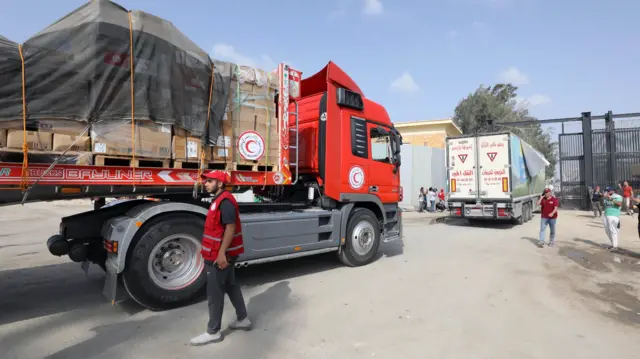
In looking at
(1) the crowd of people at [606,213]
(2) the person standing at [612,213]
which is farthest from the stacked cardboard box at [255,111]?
A: (2) the person standing at [612,213]

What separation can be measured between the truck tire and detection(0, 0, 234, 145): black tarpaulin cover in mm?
1220

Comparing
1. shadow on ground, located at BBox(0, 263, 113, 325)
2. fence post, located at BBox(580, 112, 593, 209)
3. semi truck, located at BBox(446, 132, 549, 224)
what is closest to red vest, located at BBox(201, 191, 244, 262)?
shadow on ground, located at BBox(0, 263, 113, 325)

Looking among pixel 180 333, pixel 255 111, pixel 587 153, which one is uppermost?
pixel 587 153

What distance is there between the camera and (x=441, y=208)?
20.0 meters

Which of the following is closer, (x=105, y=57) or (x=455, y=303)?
(x=105, y=57)

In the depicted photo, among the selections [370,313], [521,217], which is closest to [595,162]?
[521,217]

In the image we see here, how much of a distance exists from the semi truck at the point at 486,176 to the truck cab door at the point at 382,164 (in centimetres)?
621

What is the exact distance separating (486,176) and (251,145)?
9818mm

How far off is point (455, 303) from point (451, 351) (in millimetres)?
1416

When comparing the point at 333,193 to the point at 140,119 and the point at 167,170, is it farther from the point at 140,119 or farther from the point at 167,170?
the point at 140,119

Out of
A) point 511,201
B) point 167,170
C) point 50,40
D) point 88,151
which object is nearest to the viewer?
point 50,40

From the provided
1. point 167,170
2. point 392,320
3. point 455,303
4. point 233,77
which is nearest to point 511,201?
point 455,303

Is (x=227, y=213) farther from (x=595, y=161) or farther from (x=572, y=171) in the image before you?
(x=572, y=171)

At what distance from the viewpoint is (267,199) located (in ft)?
22.3
